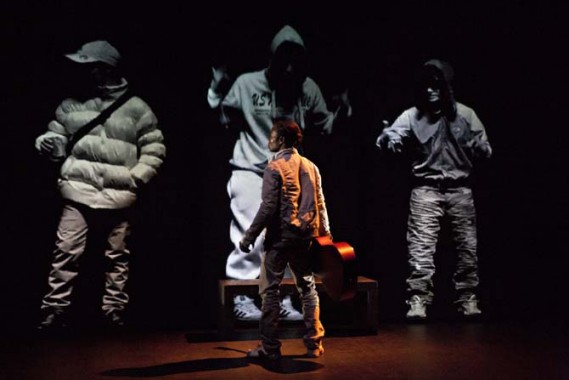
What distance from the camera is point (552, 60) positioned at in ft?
23.1

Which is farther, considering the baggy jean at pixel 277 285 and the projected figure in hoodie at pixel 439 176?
the projected figure in hoodie at pixel 439 176

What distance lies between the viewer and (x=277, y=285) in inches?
193

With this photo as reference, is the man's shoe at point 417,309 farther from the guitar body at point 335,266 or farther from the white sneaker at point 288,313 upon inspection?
the guitar body at point 335,266

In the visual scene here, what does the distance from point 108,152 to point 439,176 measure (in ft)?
8.14

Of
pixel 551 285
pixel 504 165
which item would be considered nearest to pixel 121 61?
pixel 504 165

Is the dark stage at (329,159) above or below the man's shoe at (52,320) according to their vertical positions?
above

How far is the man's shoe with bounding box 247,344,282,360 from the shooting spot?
4.91 metres

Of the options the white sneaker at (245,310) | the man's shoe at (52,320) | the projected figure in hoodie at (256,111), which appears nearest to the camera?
the man's shoe at (52,320)

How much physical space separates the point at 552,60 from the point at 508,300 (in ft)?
6.61

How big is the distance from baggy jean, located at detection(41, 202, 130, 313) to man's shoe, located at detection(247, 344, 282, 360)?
4.66 feet

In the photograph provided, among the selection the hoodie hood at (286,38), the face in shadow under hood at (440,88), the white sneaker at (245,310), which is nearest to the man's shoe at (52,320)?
the white sneaker at (245,310)

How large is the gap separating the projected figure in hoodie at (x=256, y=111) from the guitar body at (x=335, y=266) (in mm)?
1328

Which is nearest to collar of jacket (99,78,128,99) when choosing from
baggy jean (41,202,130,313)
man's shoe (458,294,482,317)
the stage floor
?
baggy jean (41,202,130,313)

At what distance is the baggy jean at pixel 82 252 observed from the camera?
5957 mm
